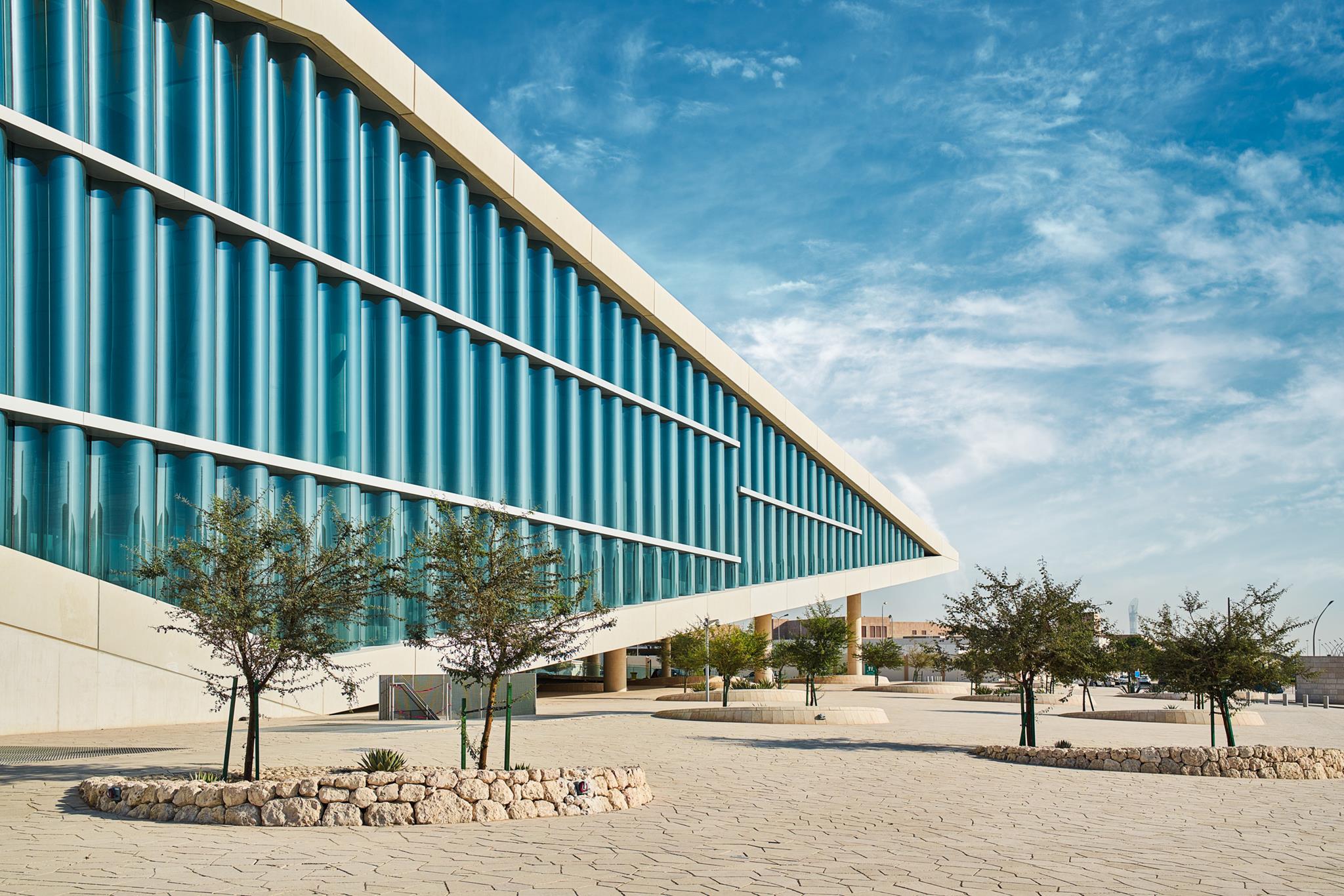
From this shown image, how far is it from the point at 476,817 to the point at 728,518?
136ft

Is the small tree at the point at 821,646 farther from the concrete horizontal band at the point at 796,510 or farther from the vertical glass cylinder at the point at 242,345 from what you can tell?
the concrete horizontal band at the point at 796,510

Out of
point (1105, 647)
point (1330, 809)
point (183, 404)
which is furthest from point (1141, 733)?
point (183, 404)

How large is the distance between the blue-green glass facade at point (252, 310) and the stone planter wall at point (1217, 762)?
18.3m

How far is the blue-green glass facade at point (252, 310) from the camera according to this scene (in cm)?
2400

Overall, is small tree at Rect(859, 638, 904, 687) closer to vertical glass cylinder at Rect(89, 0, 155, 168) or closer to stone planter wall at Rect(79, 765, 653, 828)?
vertical glass cylinder at Rect(89, 0, 155, 168)

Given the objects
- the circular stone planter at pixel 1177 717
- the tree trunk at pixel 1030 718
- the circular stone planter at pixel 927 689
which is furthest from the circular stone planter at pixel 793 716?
the circular stone planter at pixel 927 689

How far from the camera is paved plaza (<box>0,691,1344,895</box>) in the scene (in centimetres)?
1016

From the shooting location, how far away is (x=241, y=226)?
90.5 feet

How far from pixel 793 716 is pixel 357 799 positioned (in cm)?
1865

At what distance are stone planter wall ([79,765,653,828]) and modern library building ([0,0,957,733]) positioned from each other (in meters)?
10.7

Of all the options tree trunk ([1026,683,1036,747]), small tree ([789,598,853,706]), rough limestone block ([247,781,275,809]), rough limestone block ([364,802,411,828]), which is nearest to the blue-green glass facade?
small tree ([789,598,853,706])

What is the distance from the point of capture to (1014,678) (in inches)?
928

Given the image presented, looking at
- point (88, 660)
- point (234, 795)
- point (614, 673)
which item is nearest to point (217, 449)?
point (88, 660)

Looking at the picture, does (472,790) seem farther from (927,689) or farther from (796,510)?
(796,510)
